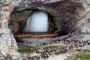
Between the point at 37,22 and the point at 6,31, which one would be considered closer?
the point at 6,31

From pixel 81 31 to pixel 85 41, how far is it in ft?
0.47

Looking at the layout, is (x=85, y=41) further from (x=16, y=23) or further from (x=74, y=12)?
(x=16, y=23)

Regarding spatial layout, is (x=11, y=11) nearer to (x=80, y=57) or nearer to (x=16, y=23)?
(x=16, y=23)

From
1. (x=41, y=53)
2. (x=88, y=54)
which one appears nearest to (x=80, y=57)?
(x=88, y=54)

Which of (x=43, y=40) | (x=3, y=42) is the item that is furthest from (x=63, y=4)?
(x=3, y=42)

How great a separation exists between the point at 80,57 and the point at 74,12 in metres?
0.58

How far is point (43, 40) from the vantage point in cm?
508

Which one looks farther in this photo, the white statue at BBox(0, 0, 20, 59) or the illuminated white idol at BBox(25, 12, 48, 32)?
the illuminated white idol at BBox(25, 12, 48, 32)

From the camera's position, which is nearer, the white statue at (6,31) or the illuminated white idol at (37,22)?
the white statue at (6,31)

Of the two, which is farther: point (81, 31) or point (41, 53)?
point (81, 31)

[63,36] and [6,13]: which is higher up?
[6,13]

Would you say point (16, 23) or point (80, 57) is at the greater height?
point (16, 23)

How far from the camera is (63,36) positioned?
516cm

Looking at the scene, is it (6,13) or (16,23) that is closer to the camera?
(6,13)
